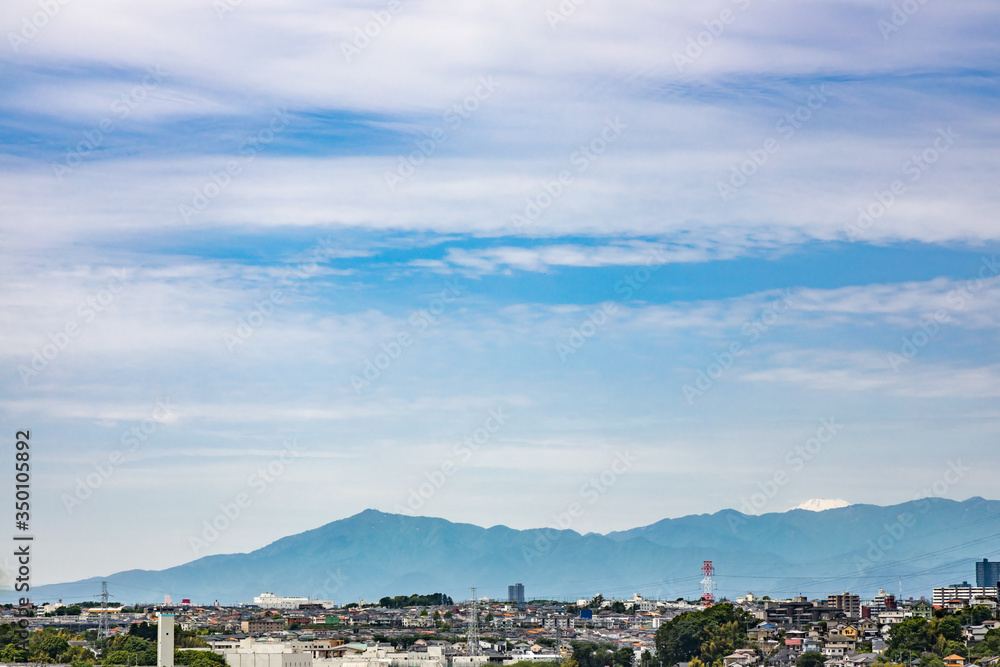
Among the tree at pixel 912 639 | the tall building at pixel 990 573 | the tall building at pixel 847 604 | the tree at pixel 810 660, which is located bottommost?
the tree at pixel 810 660

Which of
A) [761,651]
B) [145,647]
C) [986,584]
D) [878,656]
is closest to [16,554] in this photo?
[145,647]

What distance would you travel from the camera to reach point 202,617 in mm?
143625

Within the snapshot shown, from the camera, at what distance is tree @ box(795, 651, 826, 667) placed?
252 feet

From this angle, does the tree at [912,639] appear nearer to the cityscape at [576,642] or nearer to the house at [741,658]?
the cityscape at [576,642]

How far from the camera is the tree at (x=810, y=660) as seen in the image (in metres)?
76.9

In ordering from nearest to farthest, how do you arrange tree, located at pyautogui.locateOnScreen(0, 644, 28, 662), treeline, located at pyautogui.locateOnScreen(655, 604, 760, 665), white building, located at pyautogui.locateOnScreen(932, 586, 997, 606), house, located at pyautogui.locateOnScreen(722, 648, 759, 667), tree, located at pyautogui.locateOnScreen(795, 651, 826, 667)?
1. tree, located at pyautogui.locateOnScreen(0, 644, 28, 662)
2. tree, located at pyautogui.locateOnScreen(795, 651, 826, 667)
3. house, located at pyautogui.locateOnScreen(722, 648, 759, 667)
4. treeline, located at pyautogui.locateOnScreen(655, 604, 760, 665)
5. white building, located at pyautogui.locateOnScreen(932, 586, 997, 606)

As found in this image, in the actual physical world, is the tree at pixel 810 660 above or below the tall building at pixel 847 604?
below

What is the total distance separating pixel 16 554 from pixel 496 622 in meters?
104

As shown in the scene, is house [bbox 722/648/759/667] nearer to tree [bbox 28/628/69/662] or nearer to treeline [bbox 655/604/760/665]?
treeline [bbox 655/604/760/665]

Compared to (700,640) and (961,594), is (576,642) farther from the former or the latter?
(961,594)

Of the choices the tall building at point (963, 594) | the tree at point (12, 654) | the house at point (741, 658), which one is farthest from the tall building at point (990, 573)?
the tree at point (12, 654)

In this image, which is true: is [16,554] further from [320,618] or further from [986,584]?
[986,584]

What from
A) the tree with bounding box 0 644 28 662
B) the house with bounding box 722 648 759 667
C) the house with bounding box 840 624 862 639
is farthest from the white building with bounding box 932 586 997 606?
the tree with bounding box 0 644 28 662

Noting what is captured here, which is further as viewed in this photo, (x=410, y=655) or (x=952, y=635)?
(x=410, y=655)
